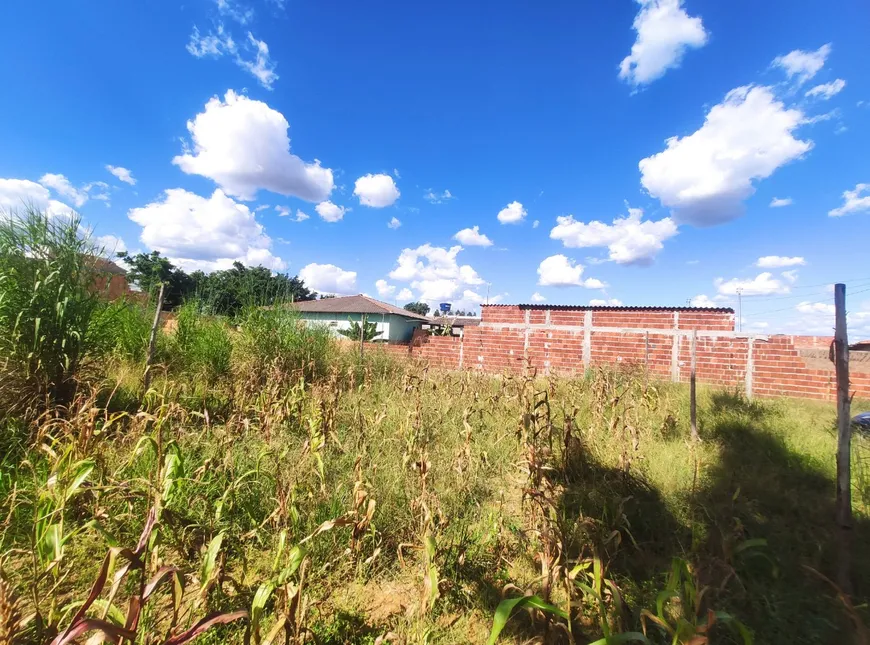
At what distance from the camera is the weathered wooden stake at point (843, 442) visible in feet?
5.54

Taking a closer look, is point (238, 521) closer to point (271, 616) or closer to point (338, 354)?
point (271, 616)

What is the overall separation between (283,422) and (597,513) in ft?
8.73

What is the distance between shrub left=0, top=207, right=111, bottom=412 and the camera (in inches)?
108

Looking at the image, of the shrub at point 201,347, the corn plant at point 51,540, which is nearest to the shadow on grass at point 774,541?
the corn plant at point 51,540

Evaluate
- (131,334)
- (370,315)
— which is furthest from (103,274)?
(370,315)

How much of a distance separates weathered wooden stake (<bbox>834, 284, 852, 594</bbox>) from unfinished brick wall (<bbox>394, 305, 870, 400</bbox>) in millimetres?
2816

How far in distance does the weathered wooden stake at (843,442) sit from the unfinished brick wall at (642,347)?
9.24 ft

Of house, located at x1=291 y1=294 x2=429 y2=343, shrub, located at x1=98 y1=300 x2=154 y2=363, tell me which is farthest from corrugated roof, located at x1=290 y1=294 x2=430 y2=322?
shrub, located at x1=98 y1=300 x2=154 y2=363

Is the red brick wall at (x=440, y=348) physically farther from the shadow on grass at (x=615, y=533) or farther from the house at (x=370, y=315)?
the house at (x=370, y=315)

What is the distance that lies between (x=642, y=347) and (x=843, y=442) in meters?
6.44

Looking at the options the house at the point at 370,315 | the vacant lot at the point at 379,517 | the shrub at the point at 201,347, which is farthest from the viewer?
the house at the point at 370,315

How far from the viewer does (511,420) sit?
12.6ft

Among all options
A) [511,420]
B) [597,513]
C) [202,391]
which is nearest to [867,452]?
[597,513]

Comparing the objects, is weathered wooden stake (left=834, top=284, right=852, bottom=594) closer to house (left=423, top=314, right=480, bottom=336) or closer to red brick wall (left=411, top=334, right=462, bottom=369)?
red brick wall (left=411, top=334, right=462, bottom=369)
